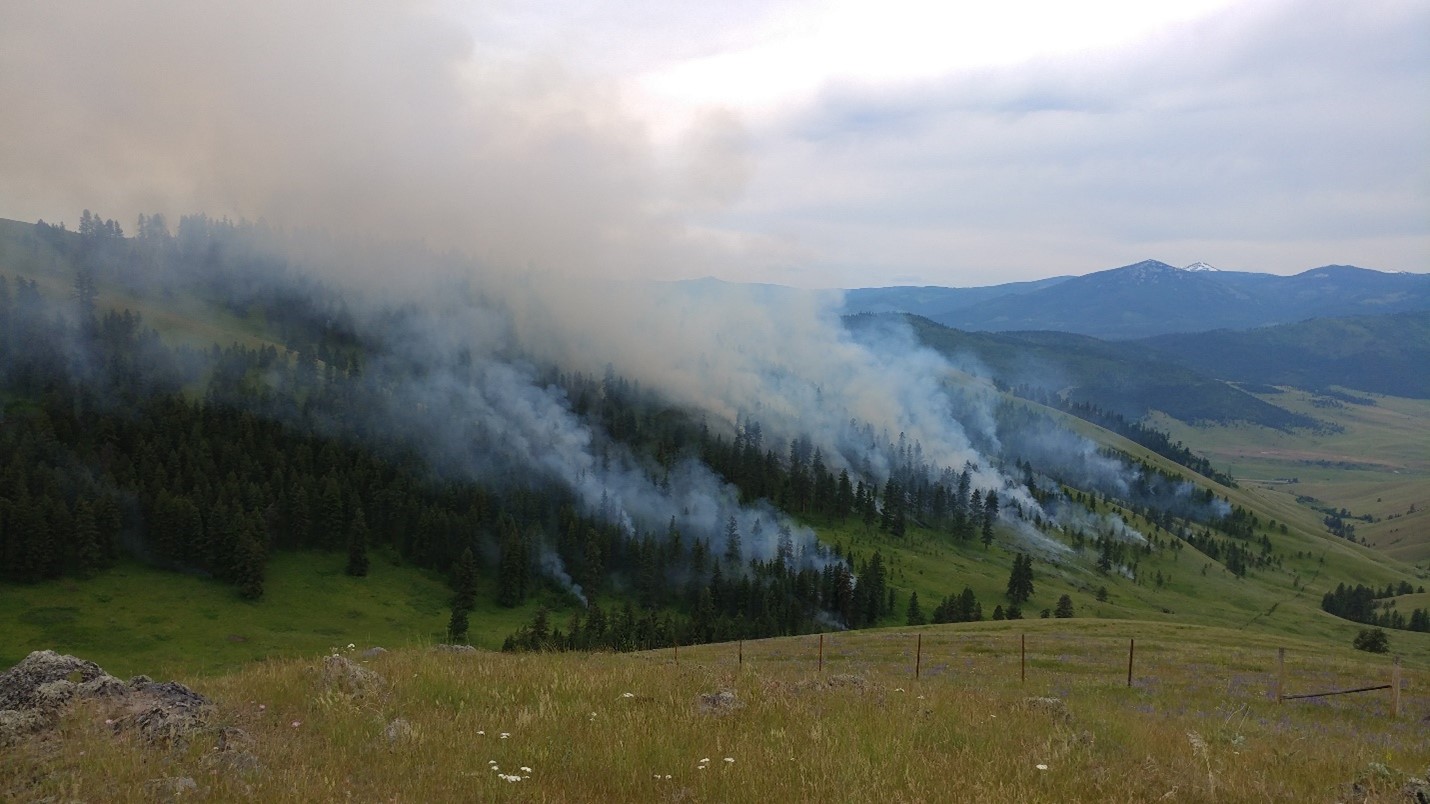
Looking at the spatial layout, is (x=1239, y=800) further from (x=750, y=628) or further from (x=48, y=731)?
(x=750, y=628)

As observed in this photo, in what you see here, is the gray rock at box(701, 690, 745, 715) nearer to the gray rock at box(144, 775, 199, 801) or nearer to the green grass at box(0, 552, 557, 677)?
the gray rock at box(144, 775, 199, 801)

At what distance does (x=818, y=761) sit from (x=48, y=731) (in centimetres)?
1095

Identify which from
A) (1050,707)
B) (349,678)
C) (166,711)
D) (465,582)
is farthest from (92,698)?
(465,582)

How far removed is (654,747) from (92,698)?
29.5ft

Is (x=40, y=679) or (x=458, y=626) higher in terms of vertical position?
(x=40, y=679)

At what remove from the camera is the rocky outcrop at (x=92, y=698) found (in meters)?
10.9

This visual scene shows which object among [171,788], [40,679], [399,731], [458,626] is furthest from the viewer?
[458,626]

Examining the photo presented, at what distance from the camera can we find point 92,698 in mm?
12000

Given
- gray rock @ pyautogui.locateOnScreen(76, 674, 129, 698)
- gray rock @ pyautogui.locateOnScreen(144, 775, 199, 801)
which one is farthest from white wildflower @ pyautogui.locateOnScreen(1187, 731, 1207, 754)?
gray rock @ pyautogui.locateOnScreen(76, 674, 129, 698)

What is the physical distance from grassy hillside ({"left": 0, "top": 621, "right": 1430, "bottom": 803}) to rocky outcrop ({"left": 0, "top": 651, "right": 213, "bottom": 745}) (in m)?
0.37

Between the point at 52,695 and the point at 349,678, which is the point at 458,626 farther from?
the point at 52,695

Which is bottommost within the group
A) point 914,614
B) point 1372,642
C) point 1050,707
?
point 914,614

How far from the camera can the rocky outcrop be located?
1091cm

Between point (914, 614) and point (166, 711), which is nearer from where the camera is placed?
point (166, 711)
